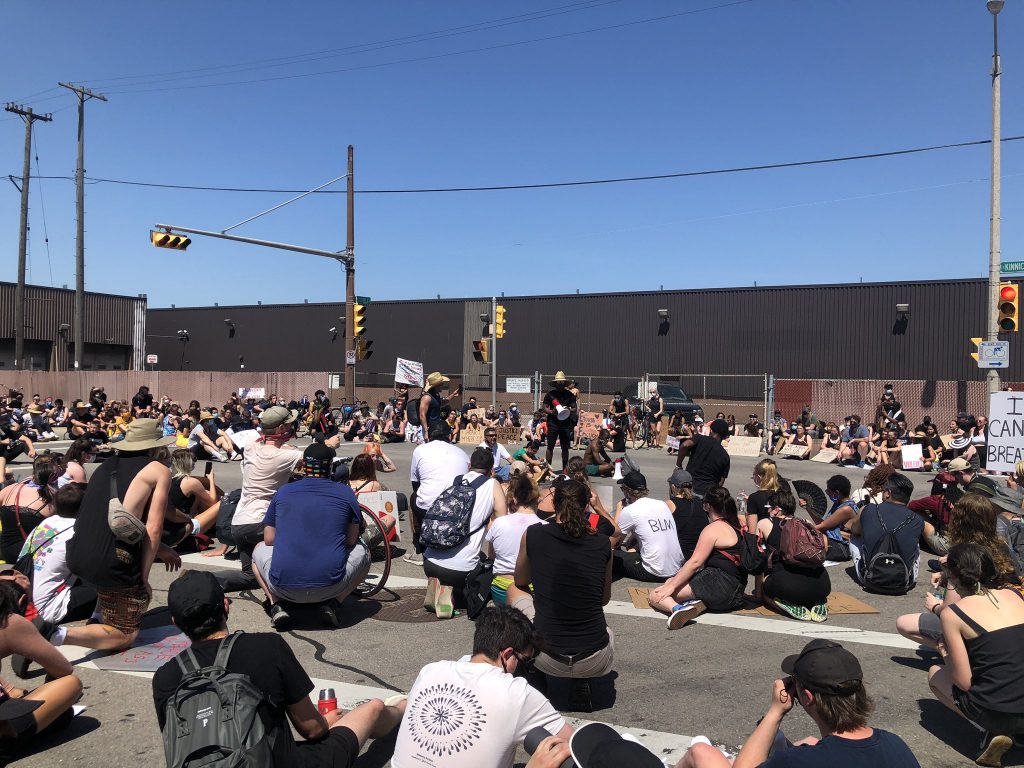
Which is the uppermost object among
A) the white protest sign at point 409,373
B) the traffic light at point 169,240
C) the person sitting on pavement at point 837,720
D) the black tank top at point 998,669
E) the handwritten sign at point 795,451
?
the traffic light at point 169,240

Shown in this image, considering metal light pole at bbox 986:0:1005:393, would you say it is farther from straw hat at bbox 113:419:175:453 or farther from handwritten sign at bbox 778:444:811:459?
straw hat at bbox 113:419:175:453

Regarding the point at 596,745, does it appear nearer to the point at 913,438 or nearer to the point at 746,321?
the point at 913,438

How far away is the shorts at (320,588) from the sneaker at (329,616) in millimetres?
64

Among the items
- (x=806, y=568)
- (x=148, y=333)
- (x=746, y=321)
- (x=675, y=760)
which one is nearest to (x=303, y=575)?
(x=675, y=760)

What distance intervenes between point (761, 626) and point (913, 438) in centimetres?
1716

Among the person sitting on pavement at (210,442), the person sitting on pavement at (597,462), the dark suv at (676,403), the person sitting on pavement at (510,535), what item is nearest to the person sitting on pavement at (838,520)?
the person sitting on pavement at (510,535)

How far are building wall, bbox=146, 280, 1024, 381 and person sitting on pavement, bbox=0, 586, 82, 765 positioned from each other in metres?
32.3

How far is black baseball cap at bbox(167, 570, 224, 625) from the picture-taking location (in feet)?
11.0

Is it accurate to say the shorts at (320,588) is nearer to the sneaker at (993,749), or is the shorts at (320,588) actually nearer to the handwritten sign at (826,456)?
the sneaker at (993,749)

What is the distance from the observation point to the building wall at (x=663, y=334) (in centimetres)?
3259

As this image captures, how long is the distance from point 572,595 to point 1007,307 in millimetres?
16571

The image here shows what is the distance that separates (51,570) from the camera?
588cm

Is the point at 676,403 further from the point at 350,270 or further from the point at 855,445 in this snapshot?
the point at 350,270

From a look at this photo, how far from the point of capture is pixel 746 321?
36406mm
